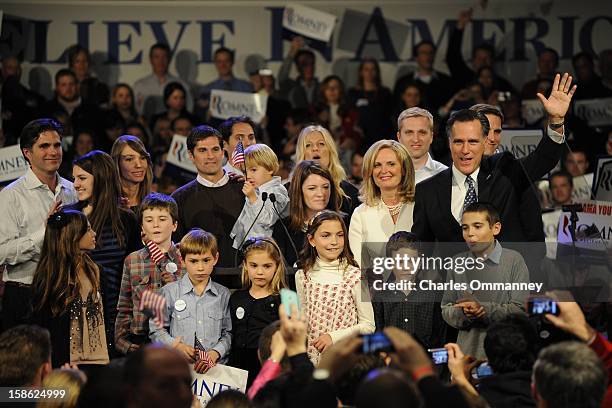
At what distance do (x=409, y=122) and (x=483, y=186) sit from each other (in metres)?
1.04

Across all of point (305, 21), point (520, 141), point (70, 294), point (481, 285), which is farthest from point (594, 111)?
point (70, 294)

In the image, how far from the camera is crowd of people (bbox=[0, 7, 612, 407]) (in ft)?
14.9

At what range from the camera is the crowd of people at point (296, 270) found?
14.9ft

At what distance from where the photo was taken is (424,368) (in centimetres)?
389

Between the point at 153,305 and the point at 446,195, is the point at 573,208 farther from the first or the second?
the point at 153,305

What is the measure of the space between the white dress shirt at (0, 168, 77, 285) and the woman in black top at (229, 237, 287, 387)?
1.15 m

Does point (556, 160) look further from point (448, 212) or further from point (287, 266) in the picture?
point (287, 266)

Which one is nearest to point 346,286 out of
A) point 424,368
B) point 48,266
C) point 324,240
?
point 324,240

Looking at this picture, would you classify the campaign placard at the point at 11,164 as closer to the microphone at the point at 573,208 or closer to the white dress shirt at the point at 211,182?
the white dress shirt at the point at 211,182

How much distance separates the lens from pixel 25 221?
262 inches

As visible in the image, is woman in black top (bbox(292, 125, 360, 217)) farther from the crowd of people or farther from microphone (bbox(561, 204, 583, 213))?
microphone (bbox(561, 204, 583, 213))

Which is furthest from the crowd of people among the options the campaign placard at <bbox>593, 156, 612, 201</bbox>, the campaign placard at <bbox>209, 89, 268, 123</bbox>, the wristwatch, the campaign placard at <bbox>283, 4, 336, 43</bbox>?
the campaign placard at <bbox>283, 4, 336, 43</bbox>

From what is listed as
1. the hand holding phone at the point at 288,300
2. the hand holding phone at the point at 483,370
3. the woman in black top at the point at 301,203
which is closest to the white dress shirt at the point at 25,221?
the woman in black top at the point at 301,203

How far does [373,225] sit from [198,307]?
3.53 feet
